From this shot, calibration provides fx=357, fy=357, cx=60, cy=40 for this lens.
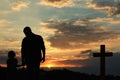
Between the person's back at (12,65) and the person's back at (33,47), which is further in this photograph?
the person's back at (12,65)

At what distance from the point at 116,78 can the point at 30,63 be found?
42.1 feet

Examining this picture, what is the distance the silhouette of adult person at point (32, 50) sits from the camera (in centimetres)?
1489

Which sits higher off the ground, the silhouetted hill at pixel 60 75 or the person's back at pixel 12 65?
the person's back at pixel 12 65

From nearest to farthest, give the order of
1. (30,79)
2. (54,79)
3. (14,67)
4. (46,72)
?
(30,79), (14,67), (54,79), (46,72)

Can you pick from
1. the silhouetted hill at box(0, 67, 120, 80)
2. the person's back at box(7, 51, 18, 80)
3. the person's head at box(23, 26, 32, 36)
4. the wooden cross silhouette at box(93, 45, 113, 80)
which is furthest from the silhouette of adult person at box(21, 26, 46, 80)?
the silhouetted hill at box(0, 67, 120, 80)

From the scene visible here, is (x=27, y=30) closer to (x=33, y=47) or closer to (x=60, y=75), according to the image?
(x=33, y=47)

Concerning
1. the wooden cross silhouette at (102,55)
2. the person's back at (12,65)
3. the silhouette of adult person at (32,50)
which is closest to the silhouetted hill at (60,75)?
the person's back at (12,65)

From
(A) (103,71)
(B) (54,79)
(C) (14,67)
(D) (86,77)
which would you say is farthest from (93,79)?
(C) (14,67)

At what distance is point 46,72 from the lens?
26734 millimetres

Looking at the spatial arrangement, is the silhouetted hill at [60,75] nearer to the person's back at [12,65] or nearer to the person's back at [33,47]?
the person's back at [12,65]

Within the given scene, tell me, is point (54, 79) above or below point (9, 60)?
below

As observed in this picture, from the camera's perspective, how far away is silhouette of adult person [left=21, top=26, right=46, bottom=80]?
48.9 feet

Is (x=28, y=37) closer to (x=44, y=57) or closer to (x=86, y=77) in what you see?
(x=44, y=57)

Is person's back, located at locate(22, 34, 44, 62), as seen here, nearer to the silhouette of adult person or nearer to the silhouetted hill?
the silhouette of adult person
